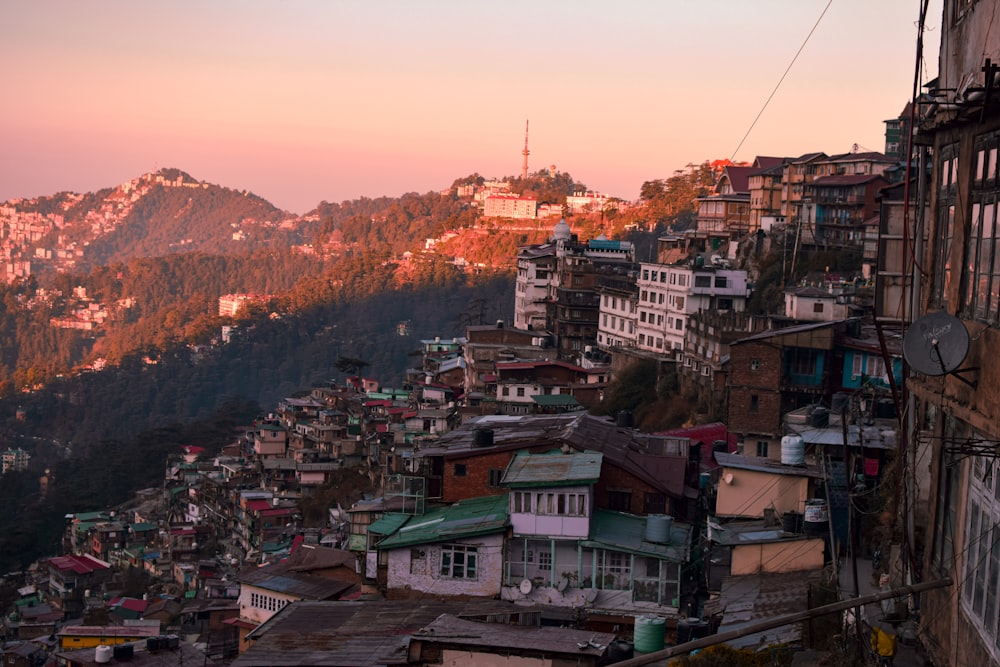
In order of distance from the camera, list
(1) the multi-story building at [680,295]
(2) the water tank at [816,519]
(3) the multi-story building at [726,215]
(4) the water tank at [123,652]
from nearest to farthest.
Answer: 1. (2) the water tank at [816,519]
2. (4) the water tank at [123,652]
3. (1) the multi-story building at [680,295]
4. (3) the multi-story building at [726,215]

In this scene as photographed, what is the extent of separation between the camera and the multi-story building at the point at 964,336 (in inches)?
185

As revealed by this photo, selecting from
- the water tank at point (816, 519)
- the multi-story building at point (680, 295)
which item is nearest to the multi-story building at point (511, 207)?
the multi-story building at point (680, 295)

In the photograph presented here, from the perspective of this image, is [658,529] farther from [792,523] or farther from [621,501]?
[792,523]

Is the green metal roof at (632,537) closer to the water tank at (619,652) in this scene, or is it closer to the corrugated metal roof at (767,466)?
the corrugated metal roof at (767,466)

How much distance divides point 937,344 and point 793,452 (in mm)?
7956

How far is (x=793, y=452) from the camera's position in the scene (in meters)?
12.5

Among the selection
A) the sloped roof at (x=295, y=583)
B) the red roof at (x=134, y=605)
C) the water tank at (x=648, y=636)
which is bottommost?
the red roof at (x=134, y=605)

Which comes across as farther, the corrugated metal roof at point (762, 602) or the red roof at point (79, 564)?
the red roof at point (79, 564)

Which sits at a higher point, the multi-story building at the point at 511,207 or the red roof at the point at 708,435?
the multi-story building at the point at 511,207

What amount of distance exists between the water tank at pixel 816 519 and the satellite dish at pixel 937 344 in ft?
20.3

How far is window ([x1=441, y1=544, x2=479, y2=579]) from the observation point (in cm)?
1309

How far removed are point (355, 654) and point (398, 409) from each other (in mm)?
29103

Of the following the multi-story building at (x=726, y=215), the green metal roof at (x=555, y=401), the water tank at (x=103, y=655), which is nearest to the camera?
the water tank at (x=103, y=655)

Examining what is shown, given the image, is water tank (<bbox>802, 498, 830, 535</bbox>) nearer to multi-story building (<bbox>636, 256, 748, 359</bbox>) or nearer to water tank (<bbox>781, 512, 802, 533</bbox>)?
water tank (<bbox>781, 512, 802, 533</bbox>)
